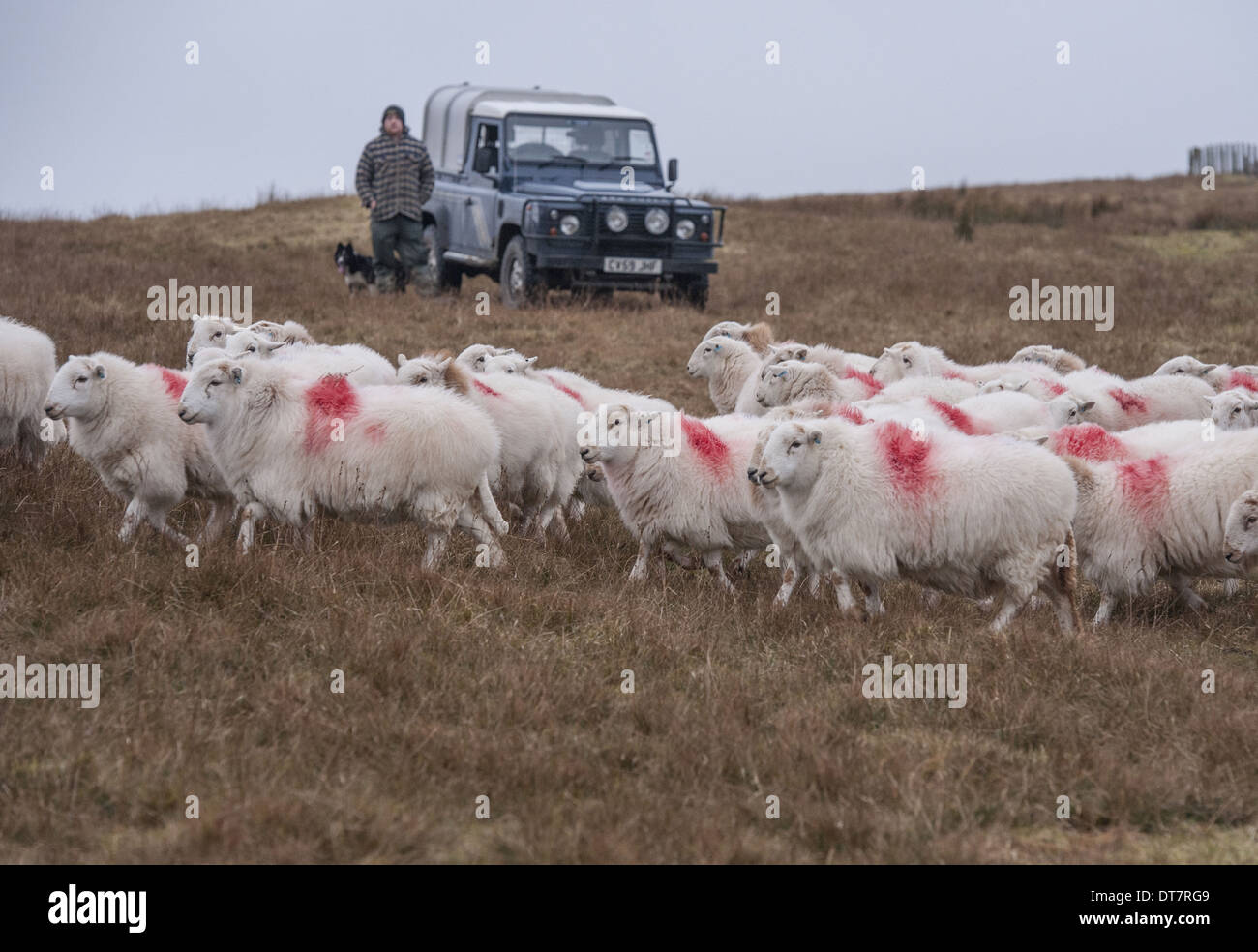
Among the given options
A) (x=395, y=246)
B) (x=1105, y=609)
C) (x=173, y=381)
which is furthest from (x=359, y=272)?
(x=1105, y=609)

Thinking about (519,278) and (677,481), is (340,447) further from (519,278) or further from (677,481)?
(519,278)

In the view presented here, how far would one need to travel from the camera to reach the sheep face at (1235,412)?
8.99 meters

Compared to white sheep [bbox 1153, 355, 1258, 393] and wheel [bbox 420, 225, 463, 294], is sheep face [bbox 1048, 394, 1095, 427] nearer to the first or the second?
white sheep [bbox 1153, 355, 1258, 393]

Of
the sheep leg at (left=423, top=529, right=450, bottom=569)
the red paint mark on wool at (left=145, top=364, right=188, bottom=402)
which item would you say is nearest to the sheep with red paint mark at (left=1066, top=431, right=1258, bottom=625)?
the sheep leg at (left=423, top=529, right=450, bottom=569)

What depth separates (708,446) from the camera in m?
8.22

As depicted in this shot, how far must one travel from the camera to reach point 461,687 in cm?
557

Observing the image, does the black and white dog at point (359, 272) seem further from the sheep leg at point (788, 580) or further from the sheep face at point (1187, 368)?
the sheep leg at point (788, 580)

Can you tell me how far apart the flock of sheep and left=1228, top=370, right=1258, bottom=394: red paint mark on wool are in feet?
7.25

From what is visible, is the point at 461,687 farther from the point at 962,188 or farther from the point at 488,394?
the point at 962,188

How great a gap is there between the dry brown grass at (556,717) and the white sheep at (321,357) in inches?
57.0

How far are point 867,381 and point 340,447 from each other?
4.67 m
